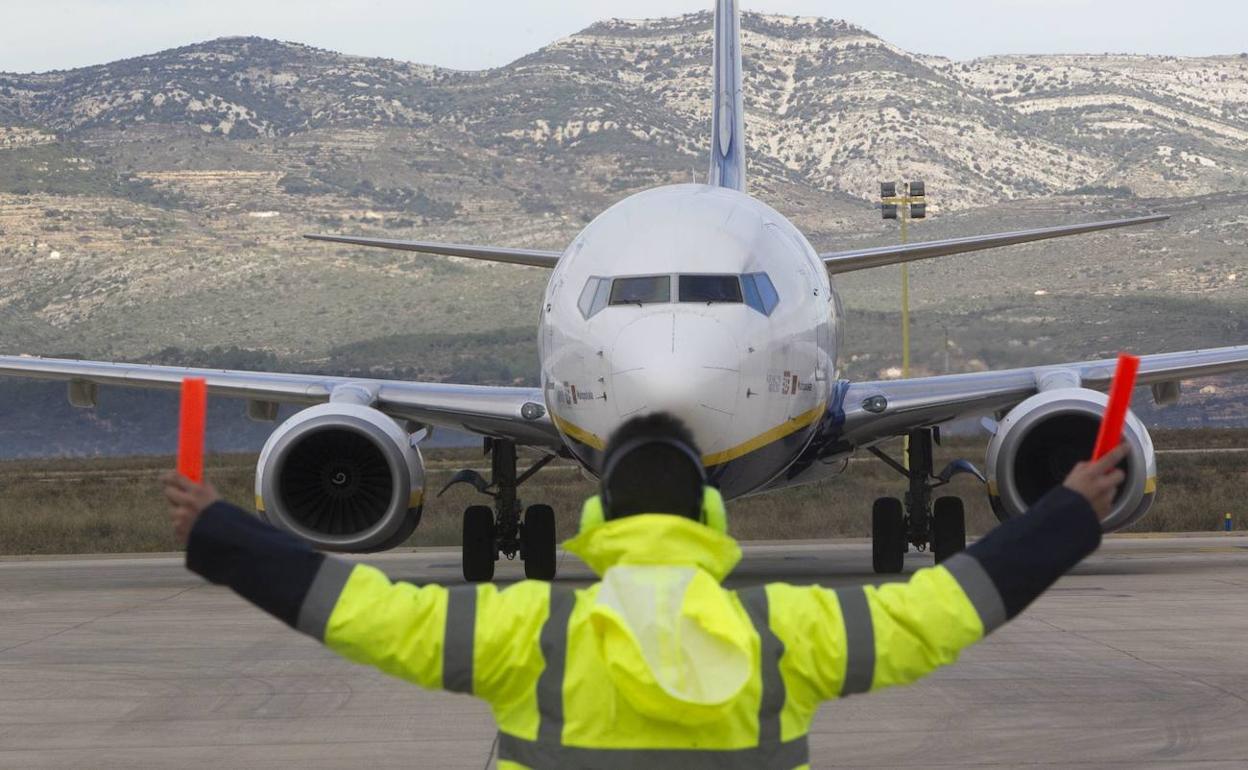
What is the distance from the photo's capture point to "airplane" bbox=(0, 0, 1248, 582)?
12.4m

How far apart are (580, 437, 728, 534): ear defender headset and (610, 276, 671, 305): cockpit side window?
8.99 metres

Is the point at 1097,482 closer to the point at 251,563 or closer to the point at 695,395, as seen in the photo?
the point at 251,563

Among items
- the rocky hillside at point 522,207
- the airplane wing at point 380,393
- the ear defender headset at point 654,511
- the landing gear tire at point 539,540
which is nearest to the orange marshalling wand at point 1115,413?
the ear defender headset at point 654,511

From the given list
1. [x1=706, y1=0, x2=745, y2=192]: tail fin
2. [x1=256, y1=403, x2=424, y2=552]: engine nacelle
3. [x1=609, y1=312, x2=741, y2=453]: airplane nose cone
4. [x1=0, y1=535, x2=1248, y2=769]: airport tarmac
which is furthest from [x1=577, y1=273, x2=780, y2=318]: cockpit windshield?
[x1=706, y1=0, x2=745, y2=192]: tail fin

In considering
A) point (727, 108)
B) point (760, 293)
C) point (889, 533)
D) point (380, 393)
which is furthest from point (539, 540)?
point (727, 108)

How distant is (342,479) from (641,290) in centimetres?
442

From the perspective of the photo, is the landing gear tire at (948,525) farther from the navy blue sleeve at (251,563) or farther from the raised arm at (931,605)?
the navy blue sleeve at (251,563)

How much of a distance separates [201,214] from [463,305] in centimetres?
Result: 4550

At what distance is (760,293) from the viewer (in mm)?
13219

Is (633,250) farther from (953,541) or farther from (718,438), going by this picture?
(953,541)

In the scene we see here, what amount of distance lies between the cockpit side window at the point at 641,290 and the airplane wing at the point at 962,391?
3917 millimetres

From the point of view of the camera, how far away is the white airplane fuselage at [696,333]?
11.9 meters

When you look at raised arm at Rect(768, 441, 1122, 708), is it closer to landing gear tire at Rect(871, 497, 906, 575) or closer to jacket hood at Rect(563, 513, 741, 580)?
jacket hood at Rect(563, 513, 741, 580)

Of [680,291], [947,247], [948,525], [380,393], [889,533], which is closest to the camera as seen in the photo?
[680,291]
